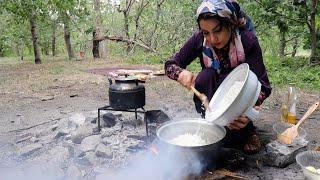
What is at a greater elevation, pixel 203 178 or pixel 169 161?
pixel 169 161

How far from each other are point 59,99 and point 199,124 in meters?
3.60

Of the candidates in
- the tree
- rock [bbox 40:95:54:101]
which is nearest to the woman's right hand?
rock [bbox 40:95:54:101]

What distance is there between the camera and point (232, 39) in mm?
2719

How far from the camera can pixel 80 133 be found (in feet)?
10.7

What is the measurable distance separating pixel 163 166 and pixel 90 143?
912 mm

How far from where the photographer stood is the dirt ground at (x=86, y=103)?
143 inches

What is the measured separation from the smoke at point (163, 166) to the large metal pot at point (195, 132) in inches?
1.1

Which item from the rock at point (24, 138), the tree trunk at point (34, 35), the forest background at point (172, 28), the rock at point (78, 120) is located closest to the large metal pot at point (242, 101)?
the rock at point (78, 120)

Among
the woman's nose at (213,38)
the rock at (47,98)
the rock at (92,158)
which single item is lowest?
the rock at (92,158)

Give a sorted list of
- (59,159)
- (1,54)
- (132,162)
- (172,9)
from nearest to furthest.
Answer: (132,162) → (59,159) → (172,9) → (1,54)

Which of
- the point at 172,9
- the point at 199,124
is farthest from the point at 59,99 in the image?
the point at 172,9

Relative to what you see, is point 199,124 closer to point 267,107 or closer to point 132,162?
point 132,162

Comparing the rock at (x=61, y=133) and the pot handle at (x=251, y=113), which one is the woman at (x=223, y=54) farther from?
the rock at (x=61, y=133)

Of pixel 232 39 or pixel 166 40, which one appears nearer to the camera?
pixel 232 39
